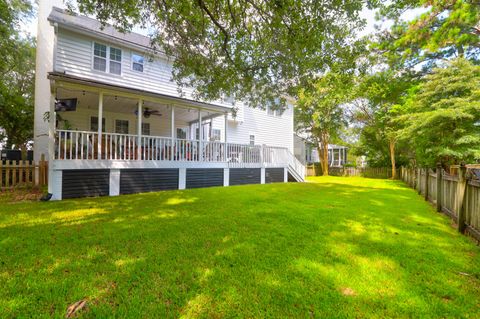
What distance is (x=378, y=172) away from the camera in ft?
64.6

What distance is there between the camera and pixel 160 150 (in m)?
9.32

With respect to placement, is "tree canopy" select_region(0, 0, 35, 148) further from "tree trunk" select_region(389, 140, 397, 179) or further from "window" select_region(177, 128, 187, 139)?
"tree trunk" select_region(389, 140, 397, 179)

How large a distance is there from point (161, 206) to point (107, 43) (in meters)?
9.11

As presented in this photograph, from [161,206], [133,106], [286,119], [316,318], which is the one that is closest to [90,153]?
[133,106]

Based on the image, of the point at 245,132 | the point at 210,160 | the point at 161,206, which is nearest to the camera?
the point at 161,206

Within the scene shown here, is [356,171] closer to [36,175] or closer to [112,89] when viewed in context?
[112,89]

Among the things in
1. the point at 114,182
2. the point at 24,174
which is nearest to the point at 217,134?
the point at 114,182

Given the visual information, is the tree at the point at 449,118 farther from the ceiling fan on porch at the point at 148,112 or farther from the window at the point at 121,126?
the window at the point at 121,126

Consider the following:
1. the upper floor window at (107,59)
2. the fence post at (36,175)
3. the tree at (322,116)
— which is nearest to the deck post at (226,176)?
the upper floor window at (107,59)

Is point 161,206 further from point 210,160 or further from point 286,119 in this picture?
point 286,119

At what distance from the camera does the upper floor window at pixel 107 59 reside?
1066 centimetres

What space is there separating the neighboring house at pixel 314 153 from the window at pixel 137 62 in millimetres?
19117

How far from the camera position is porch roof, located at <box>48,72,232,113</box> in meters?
7.49

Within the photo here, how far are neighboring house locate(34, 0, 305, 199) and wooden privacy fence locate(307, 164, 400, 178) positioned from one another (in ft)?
30.5
